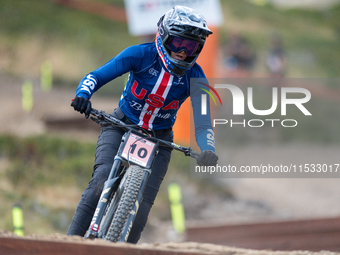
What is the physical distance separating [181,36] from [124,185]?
1528mm

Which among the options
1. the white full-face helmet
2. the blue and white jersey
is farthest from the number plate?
the white full-face helmet

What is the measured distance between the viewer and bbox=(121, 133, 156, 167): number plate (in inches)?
171

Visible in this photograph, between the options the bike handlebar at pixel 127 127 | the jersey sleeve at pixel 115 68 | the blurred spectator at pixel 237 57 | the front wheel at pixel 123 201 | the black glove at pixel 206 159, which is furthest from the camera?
the blurred spectator at pixel 237 57

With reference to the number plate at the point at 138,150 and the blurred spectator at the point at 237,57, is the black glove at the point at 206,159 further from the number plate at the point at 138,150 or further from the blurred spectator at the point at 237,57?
the blurred spectator at the point at 237,57

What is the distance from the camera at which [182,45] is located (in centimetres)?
438

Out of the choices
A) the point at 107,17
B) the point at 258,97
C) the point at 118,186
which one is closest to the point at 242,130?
the point at 258,97

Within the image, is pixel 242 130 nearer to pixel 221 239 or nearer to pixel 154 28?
pixel 154 28

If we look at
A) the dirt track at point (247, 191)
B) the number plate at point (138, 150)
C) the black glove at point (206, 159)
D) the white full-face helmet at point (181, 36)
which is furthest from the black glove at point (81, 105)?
the dirt track at point (247, 191)

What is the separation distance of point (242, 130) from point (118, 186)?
15657 millimetres

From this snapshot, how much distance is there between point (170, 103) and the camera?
15.7 feet

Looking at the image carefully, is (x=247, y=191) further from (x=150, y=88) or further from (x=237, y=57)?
(x=150, y=88)

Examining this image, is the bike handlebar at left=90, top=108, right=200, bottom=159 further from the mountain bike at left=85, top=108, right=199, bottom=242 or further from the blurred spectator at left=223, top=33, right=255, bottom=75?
the blurred spectator at left=223, top=33, right=255, bottom=75

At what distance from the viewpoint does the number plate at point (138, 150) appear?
4.36 metres

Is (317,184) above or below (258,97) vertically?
below
